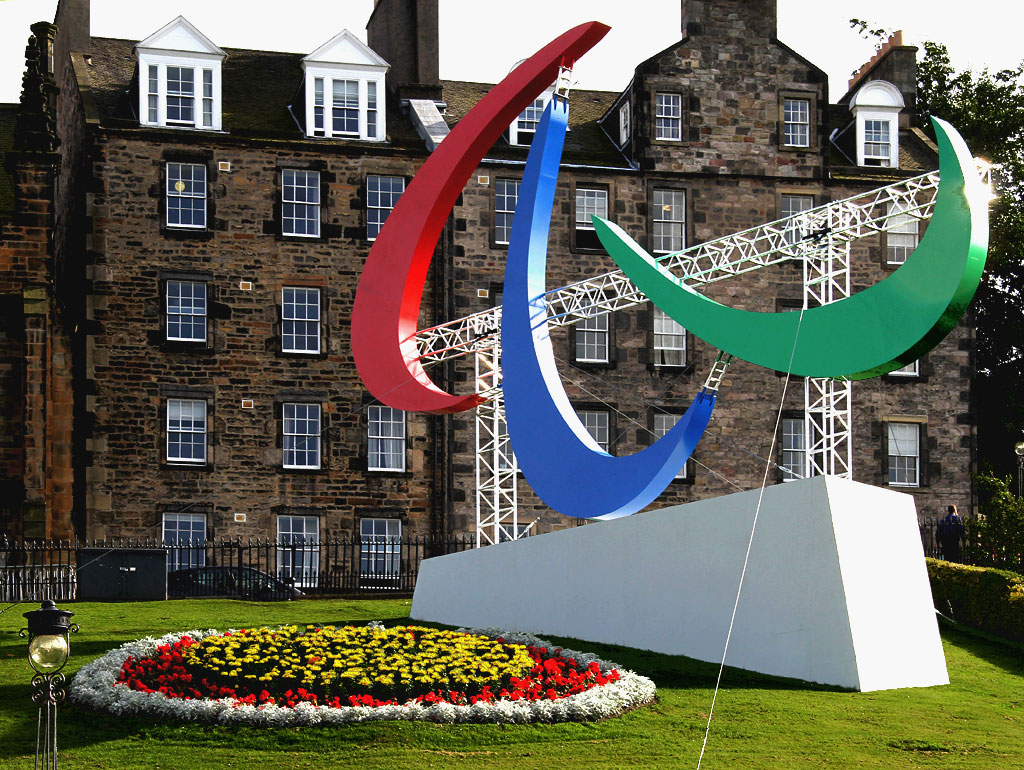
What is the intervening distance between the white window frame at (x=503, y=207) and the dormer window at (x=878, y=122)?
10.5m

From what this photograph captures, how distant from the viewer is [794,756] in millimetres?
13422

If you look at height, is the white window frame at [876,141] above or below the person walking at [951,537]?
above

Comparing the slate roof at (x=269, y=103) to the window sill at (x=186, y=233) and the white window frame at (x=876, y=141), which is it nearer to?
the window sill at (x=186, y=233)

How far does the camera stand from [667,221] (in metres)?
39.8

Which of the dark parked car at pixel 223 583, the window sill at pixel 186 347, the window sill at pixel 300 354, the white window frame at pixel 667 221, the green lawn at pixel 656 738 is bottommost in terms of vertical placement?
the dark parked car at pixel 223 583

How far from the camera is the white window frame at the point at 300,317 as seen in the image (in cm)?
3756

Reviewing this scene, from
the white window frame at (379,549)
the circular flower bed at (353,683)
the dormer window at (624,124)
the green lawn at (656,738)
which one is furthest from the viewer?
the dormer window at (624,124)

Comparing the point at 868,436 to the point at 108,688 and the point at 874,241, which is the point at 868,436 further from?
the point at 108,688

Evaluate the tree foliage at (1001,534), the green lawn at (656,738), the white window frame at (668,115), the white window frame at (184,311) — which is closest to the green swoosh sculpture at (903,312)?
the green lawn at (656,738)

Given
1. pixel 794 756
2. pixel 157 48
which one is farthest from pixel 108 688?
pixel 157 48

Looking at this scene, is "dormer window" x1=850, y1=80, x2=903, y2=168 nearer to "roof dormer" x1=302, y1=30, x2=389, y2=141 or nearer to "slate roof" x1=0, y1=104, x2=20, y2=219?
"roof dormer" x1=302, y1=30, x2=389, y2=141

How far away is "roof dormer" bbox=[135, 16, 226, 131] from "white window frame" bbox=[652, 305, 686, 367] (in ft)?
42.1

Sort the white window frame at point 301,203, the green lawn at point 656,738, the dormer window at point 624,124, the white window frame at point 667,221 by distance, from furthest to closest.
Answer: the dormer window at point 624,124 → the white window frame at point 667,221 → the white window frame at point 301,203 → the green lawn at point 656,738

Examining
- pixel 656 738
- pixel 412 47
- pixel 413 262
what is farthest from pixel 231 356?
pixel 656 738
